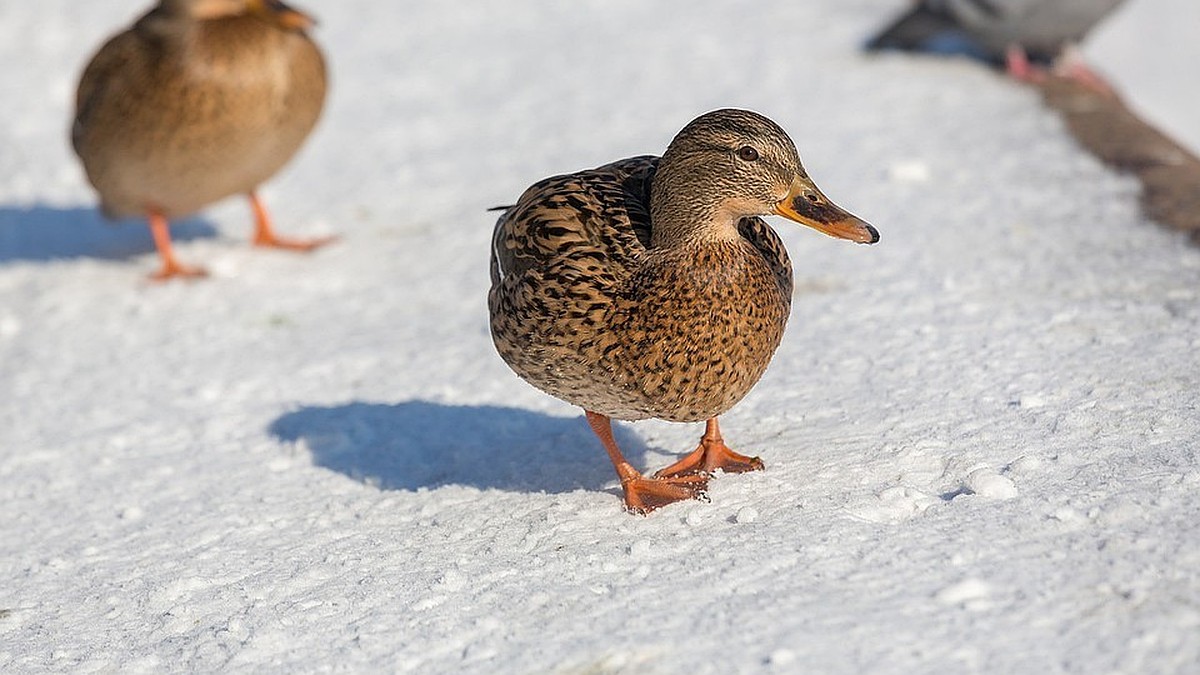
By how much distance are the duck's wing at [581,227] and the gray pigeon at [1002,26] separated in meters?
4.80

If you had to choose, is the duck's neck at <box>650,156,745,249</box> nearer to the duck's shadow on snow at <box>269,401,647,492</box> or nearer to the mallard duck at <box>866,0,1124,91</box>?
the duck's shadow on snow at <box>269,401,647,492</box>

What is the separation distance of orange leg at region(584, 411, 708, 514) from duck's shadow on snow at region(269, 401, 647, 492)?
27cm

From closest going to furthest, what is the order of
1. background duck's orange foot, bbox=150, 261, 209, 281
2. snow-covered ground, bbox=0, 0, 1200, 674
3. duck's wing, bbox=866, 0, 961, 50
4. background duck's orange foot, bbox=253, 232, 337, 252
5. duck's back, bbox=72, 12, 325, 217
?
snow-covered ground, bbox=0, 0, 1200, 674
duck's back, bbox=72, 12, 325, 217
background duck's orange foot, bbox=150, 261, 209, 281
background duck's orange foot, bbox=253, 232, 337, 252
duck's wing, bbox=866, 0, 961, 50

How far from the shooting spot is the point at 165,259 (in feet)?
23.9

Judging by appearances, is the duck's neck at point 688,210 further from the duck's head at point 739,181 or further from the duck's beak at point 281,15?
the duck's beak at point 281,15

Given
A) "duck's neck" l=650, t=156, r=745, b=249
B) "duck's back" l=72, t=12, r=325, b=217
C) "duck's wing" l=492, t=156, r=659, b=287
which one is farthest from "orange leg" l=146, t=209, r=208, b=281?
"duck's neck" l=650, t=156, r=745, b=249

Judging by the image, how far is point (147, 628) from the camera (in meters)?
3.97

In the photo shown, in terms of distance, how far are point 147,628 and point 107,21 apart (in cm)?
815

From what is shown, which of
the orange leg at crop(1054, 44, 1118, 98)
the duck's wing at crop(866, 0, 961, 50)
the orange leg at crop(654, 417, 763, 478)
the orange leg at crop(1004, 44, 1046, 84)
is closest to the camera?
the orange leg at crop(654, 417, 763, 478)

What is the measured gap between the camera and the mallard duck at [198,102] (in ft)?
23.0

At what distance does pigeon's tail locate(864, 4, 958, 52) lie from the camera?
8875 mm

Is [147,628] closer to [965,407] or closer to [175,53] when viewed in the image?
[965,407]

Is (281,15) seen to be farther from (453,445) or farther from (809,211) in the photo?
(809,211)

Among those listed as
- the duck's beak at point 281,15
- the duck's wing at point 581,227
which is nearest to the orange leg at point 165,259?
the duck's beak at point 281,15
